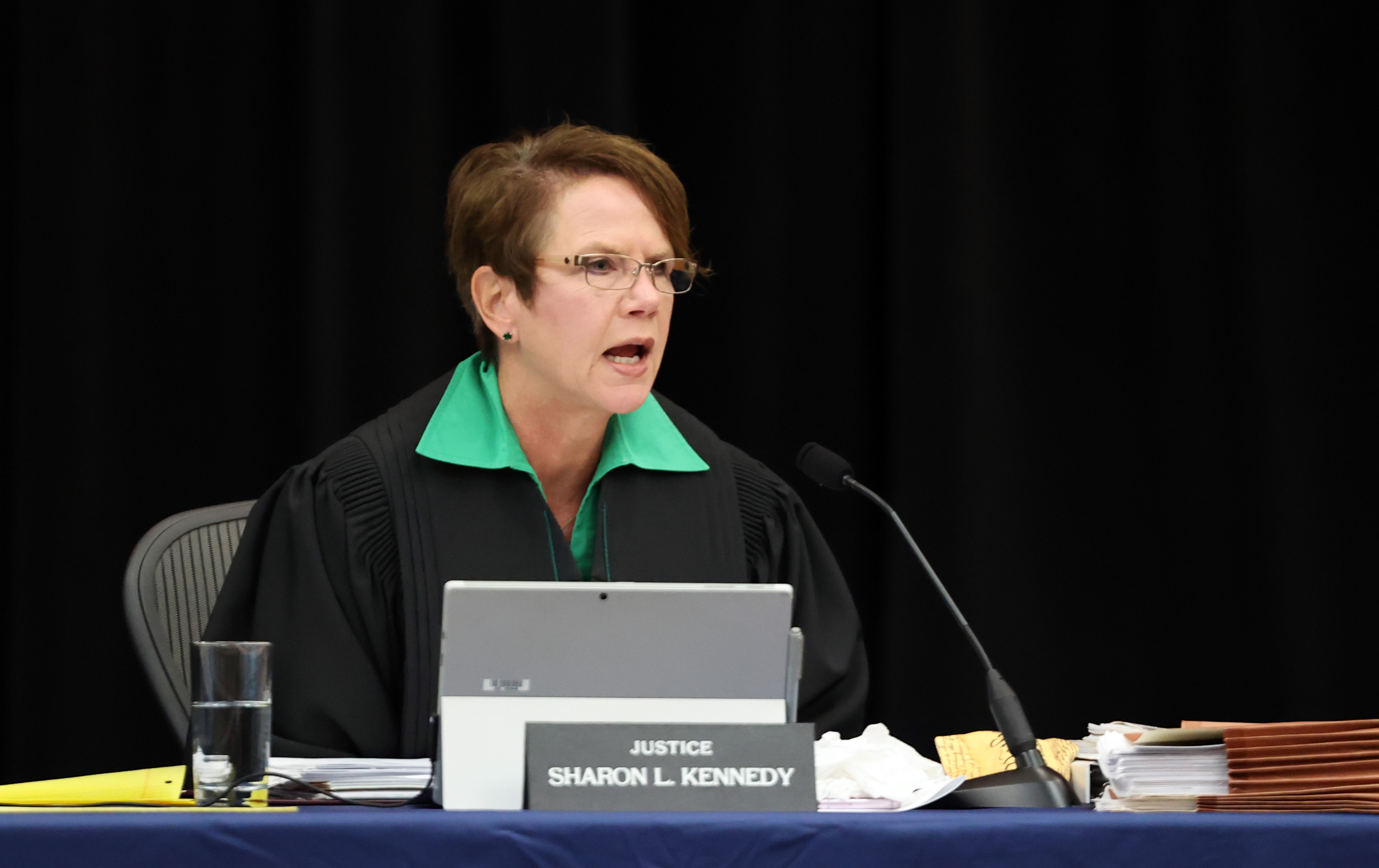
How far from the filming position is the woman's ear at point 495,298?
2.16m

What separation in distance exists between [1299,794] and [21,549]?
7.50 feet

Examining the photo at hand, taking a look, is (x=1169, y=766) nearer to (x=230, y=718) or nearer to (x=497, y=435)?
(x=230, y=718)

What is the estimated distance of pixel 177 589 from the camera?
2.09m

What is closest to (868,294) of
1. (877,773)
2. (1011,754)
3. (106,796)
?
(1011,754)

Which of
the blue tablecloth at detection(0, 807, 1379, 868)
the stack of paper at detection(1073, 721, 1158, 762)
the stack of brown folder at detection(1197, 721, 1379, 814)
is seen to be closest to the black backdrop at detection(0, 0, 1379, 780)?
the stack of paper at detection(1073, 721, 1158, 762)

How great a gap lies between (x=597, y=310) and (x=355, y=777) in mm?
853

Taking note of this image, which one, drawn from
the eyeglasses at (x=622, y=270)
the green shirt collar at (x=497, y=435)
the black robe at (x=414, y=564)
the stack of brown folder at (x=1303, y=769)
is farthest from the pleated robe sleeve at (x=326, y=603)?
the stack of brown folder at (x=1303, y=769)

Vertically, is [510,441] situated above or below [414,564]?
above

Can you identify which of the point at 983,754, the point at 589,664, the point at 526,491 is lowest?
the point at 983,754

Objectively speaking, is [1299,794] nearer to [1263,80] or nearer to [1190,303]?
[1190,303]

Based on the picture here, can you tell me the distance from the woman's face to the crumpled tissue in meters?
0.80

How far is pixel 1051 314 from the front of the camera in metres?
2.95

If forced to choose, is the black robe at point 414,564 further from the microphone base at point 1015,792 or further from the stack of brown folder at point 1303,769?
the stack of brown folder at point 1303,769

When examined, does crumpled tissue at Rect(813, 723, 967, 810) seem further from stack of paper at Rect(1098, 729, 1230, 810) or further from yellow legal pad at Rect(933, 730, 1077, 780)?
yellow legal pad at Rect(933, 730, 1077, 780)
